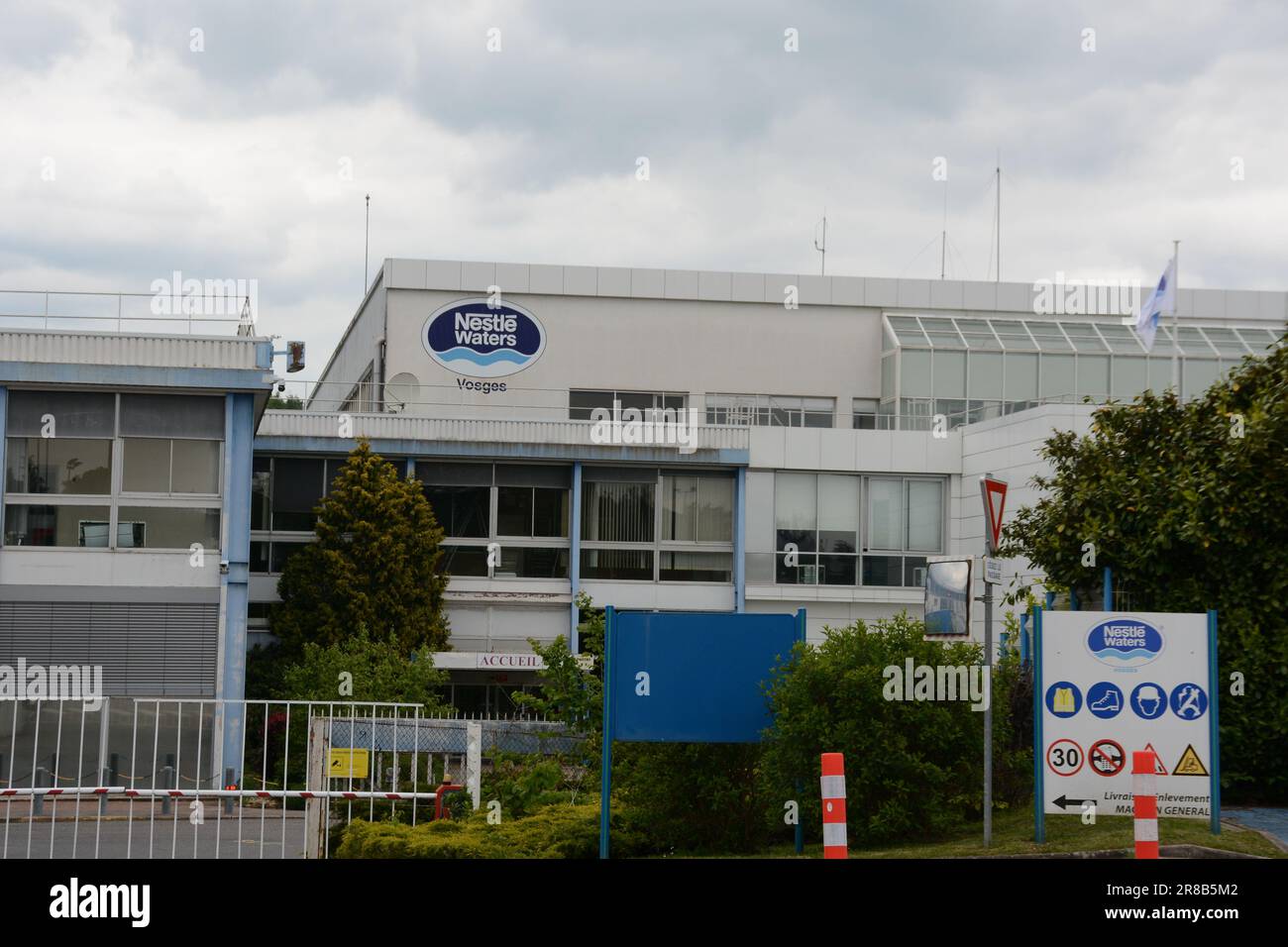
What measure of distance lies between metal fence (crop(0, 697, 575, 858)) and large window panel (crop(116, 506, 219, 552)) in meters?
3.38

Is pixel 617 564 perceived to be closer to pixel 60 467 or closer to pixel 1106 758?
pixel 60 467

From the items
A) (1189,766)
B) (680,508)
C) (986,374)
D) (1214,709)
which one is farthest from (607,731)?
(986,374)

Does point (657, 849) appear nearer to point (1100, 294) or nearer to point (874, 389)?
point (874, 389)

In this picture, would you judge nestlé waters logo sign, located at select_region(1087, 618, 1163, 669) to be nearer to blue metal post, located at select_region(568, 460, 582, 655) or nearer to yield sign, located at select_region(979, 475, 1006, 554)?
yield sign, located at select_region(979, 475, 1006, 554)

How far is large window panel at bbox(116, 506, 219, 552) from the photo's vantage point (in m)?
27.3

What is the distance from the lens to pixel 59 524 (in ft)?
89.5

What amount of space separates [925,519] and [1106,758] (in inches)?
884

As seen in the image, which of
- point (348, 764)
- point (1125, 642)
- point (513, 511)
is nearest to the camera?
point (1125, 642)

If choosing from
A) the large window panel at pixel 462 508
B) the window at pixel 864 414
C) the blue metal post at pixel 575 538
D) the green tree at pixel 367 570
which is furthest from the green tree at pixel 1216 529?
the large window panel at pixel 462 508

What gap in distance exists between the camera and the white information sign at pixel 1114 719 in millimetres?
12812

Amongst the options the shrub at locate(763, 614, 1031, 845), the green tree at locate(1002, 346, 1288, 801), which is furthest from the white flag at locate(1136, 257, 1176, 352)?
the shrub at locate(763, 614, 1031, 845)

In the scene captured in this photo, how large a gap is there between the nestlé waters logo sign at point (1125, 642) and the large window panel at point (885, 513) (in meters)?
21.9
